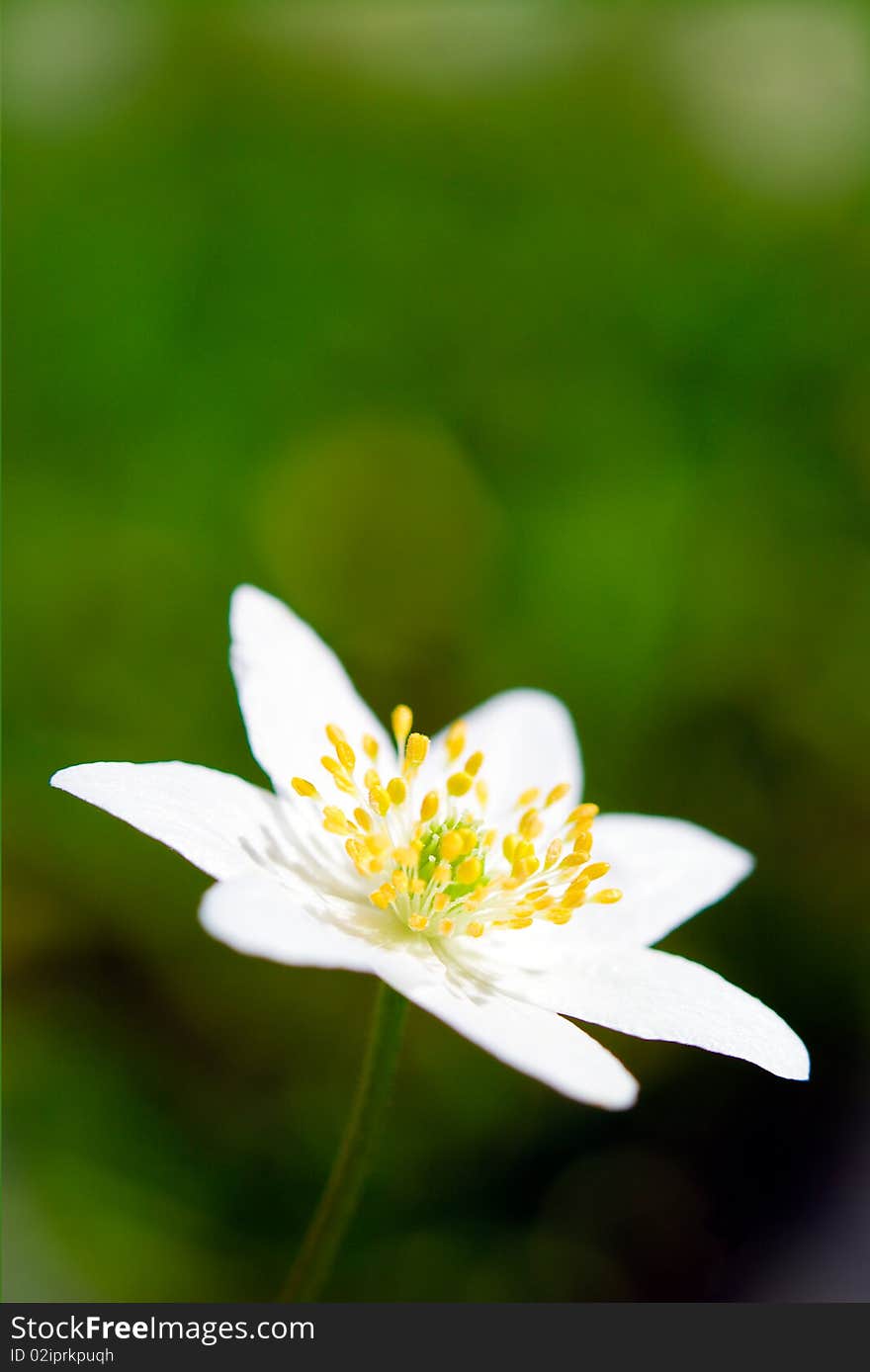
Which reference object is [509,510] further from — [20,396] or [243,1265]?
[243,1265]

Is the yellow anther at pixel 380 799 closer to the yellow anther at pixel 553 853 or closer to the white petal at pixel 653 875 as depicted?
the yellow anther at pixel 553 853

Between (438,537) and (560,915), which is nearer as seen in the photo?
(560,915)

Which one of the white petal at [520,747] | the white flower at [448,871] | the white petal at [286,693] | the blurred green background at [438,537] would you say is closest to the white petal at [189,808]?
the white flower at [448,871]

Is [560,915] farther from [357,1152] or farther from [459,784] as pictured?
[357,1152]

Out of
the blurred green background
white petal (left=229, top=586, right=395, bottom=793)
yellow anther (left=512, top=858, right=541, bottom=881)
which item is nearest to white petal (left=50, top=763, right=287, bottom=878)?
white petal (left=229, top=586, right=395, bottom=793)

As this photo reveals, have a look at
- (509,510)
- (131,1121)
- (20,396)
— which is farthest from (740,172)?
(131,1121)

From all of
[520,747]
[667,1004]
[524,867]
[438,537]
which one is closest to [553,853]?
[524,867]

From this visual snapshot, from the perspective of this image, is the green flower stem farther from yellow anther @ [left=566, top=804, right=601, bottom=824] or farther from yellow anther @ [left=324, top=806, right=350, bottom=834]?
yellow anther @ [left=566, top=804, right=601, bottom=824]
